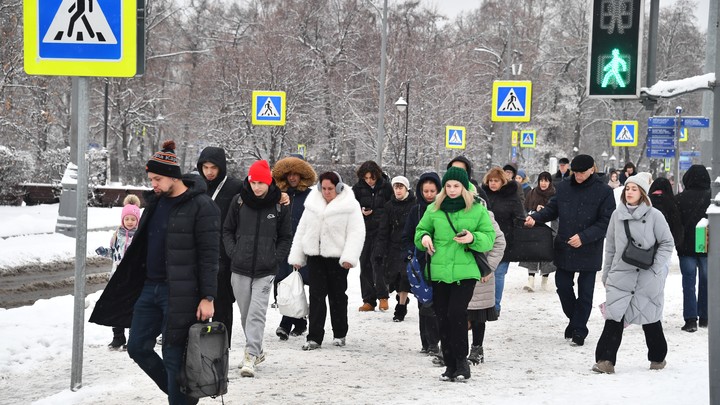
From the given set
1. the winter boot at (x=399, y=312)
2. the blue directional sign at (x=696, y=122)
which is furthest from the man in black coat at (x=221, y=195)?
the blue directional sign at (x=696, y=122)

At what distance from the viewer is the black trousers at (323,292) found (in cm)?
909

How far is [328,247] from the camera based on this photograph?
29.6ft

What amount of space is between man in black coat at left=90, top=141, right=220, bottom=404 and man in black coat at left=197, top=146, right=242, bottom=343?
6.94 feet

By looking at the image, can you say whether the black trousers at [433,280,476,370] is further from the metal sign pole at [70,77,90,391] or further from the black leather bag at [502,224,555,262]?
the black leather bag at [502,224,555,262]

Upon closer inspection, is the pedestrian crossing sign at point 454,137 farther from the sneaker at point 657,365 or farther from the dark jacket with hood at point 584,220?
the sneaker at point 657,365

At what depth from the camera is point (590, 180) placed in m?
9.54

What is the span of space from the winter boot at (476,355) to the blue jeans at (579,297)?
1503 millimetres

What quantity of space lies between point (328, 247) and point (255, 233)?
120 centimetres

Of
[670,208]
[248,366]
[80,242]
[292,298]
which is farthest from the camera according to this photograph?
[670,208]

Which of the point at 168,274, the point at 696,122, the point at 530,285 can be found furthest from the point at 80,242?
the point at 696,122

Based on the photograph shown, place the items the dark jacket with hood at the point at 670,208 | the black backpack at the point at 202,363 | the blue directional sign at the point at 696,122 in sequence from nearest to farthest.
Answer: the black backpack at the point at 202,363, the dark jacket with hood at the point at 670,208, the blue directional sign at the point at 696,122

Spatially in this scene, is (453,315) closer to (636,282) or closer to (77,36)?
(636,282)

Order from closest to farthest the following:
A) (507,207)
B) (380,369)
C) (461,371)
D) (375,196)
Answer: (461,371) → (380,369) → (507,207) → (375,196)

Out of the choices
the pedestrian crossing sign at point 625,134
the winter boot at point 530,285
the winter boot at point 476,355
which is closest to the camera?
the winter boot at point 476,355
